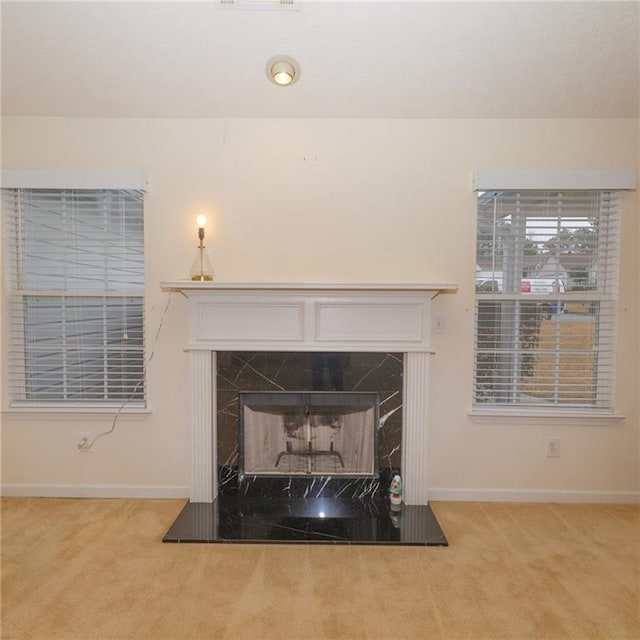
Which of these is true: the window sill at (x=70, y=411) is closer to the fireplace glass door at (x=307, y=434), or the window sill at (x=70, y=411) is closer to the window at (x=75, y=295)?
the window at (x=75, y=295)

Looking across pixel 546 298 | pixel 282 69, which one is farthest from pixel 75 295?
pixel 546 298

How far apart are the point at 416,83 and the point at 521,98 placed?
654mm

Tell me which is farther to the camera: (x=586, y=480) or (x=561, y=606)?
(x=586, y=480)

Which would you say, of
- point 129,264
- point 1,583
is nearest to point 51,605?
point 1,583

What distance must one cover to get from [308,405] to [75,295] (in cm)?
169

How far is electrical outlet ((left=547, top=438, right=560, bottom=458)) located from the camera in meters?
2.61

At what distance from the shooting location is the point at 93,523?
2334mm

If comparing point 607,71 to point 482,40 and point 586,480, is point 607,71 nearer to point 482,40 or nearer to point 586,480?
point 482,40

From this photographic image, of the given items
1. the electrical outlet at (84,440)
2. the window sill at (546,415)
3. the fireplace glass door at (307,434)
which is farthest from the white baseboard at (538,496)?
the electrical outlet at (84,440)

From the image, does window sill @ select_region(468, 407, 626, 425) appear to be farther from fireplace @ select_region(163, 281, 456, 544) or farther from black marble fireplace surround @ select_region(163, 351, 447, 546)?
black marble fireplace surround @ select_region(163, 351, 447, 546)

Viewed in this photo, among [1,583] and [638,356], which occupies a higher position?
[638,356]

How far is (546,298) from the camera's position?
2594 mm

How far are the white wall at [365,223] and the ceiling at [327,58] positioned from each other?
0.13m

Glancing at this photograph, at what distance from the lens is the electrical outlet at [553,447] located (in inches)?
103
